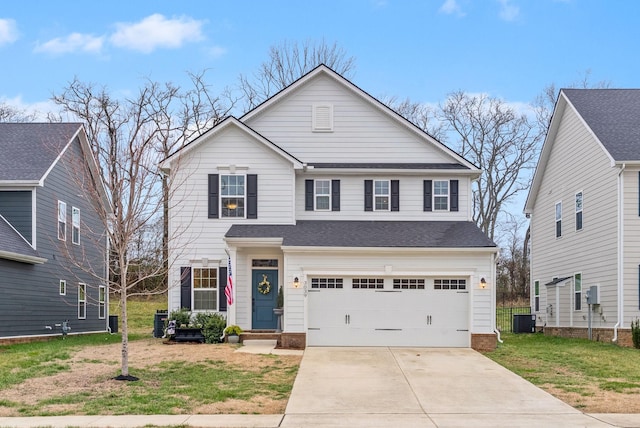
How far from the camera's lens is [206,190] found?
77.0 feet

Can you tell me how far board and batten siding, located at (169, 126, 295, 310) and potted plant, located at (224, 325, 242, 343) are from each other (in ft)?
7.64

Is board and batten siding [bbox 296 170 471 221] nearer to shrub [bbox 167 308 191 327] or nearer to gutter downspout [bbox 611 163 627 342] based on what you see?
gutter downspout [bbox 611 163 627 342]

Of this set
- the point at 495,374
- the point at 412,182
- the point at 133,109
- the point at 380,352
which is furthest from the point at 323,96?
the point at 133,109

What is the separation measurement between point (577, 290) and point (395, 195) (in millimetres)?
7205

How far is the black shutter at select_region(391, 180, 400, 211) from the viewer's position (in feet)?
81.5

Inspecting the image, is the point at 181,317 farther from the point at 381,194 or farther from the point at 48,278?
the point at 381,194

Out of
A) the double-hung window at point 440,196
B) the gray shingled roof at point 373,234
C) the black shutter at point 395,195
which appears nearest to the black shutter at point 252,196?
the gray shingled roof at point 373,234

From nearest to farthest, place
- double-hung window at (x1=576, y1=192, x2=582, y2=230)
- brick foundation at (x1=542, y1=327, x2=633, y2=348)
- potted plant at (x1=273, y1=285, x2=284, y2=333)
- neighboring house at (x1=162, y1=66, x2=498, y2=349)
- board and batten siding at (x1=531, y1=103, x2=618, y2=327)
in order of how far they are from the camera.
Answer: brick foundation at (x1=542, y1=327, x2=633, y2=348)
neighboring house at (x1=162, y1=66, x2=498, y2=349)
potted plant at (x1=273, y1=285, x2=284, y2=333)
board and batten siding at (x1=531, y1=103, x2=618, y2=327)
double-hung window at (x1=576, y1=192, x2=582, y2=230)

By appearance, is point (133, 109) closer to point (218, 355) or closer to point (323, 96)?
point (323, 96)

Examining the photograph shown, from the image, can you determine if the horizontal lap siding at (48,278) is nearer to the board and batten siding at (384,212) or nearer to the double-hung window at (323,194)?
the board and batten siding at (384,212)

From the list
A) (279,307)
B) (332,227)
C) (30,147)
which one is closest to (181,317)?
(279,307)

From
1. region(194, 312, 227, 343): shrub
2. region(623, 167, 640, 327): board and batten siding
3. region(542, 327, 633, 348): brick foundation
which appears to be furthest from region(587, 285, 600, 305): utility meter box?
region(194, 312, 227, 343): shrub

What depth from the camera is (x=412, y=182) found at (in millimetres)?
24875

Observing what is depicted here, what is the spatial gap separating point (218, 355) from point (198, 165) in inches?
275
